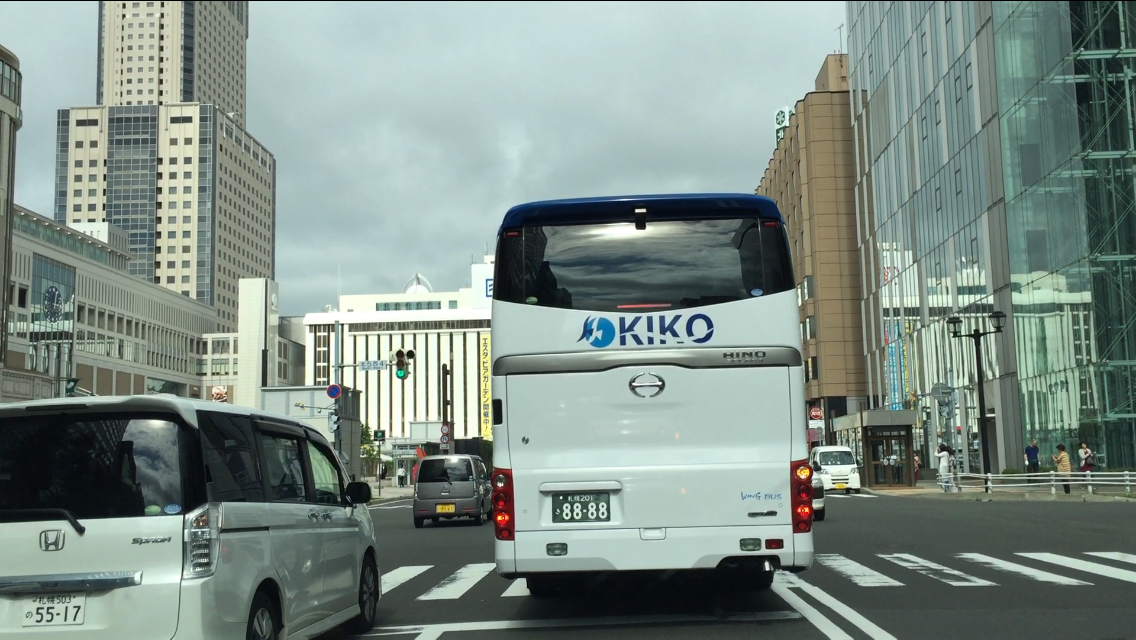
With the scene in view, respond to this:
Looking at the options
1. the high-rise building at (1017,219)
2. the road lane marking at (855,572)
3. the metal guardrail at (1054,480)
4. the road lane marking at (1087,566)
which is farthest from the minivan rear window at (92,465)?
the high-rise building at (1017,219)

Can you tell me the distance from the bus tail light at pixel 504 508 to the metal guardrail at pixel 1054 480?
2707cm

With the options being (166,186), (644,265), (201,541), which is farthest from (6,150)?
(166,186)

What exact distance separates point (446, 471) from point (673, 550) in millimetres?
19224

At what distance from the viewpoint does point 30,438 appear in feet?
21.2

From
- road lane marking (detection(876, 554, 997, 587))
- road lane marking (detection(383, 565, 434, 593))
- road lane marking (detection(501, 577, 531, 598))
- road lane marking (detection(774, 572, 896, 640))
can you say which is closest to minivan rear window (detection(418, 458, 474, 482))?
road lane marking (detection(383, 565, 434, 593))

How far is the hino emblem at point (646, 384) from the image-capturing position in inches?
358

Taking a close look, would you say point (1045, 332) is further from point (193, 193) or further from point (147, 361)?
point (193, 193)

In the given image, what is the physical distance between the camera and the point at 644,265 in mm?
9289

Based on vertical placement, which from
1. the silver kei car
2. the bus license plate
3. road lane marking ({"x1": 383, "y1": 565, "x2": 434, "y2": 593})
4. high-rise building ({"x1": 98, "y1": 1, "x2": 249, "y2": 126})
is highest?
high-rise building ({"x1": 98, "y1": 1, "x2": 249, "y2": 126})

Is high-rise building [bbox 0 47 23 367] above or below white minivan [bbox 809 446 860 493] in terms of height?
above

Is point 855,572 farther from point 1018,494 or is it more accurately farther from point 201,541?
point 1018,494

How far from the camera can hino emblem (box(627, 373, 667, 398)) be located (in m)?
9.09

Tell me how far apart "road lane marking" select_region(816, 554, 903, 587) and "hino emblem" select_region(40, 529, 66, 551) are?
867cm

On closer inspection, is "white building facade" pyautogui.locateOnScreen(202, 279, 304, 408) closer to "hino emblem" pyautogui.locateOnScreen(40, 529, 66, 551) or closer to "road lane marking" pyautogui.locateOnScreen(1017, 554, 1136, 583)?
"road lane marking" pyautogui.locateOnScreen(1017, 554, 1136, 583)
